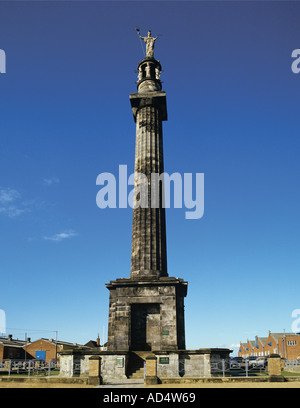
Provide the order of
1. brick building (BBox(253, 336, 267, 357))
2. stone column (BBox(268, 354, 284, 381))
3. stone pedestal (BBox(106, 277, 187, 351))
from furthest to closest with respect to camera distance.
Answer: brick building (BBox(253, 336, 267, 357))
stone pedestal (BBox(106, 277, 187, 351))
stone column (BBox(268, 354, 284, 381))

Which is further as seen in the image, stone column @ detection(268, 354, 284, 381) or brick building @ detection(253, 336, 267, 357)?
brick building @ detection(253, 336, 267, 357)

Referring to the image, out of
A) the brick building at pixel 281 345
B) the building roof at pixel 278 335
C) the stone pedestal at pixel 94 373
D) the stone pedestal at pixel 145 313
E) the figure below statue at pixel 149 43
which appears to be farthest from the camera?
the building roof at pixel 278 335

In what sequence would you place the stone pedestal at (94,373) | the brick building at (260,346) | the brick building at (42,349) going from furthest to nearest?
the brick building at (260,346) < the brick building at (42,349) < the stone pedestal at (94,373)

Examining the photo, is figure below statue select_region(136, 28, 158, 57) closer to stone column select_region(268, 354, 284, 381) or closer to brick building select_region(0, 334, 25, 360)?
stone column select_region(268, 354, 284, 381)

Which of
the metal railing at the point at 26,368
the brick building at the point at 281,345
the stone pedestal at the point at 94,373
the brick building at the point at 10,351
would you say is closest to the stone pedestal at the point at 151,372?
the stone pedestal at the point at 94,373

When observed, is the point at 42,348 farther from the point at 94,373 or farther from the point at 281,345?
the point at 94,373

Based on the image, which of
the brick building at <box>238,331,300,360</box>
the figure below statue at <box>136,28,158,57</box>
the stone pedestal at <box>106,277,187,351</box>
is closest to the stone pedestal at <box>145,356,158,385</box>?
the stone pedestal at <box>106,277,187,351</box>

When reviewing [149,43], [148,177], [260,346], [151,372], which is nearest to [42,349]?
[148,177]

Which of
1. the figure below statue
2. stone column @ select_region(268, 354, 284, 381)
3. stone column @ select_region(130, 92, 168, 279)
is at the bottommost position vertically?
stone column @ select_region(268, 354, 284, 381)

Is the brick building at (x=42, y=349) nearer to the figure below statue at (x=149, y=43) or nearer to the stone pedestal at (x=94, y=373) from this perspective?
the stone pedestal at (x=94, y=373)

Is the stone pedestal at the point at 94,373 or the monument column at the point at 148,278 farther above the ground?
the monument column at the point at 148,278

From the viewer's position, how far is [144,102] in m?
30.4
